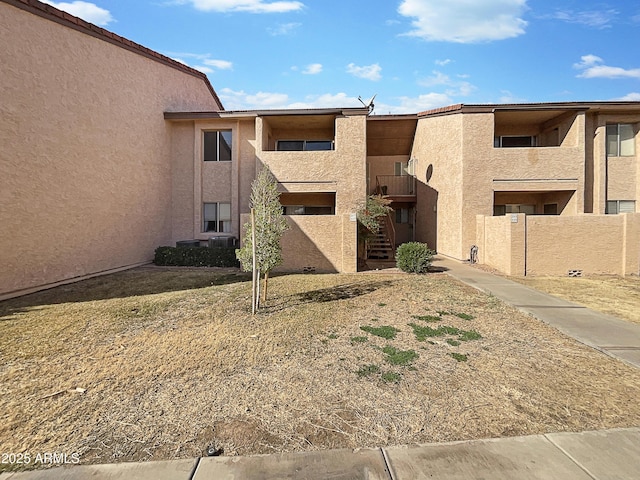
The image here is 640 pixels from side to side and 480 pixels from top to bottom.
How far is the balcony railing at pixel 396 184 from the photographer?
20641 millimetres

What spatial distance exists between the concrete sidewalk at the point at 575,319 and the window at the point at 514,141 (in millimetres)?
9863

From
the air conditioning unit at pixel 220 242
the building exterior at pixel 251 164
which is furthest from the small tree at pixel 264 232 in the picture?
the air conditioning unit at pixel 220 242

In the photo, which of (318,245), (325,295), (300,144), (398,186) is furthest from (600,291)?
(300,144)

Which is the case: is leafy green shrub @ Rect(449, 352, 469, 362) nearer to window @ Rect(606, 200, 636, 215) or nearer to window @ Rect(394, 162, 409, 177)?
window @ Rect(606, 200, 636, 215)

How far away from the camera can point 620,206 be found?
15.6 meters

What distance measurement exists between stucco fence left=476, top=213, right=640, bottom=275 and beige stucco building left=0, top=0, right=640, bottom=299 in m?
0.05

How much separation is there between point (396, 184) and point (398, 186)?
19 centimetres

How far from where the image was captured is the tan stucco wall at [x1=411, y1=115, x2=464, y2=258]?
1566cm

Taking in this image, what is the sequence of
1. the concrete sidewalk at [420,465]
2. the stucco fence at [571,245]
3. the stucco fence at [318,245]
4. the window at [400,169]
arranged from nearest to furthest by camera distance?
the concrete sidewalk at [420,465], the stucco fence at [571,245], the stucco fence at [318,245], the window at [400,169]

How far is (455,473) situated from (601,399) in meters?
2.33

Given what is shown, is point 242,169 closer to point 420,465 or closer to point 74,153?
point 74,153

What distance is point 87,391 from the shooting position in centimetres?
388

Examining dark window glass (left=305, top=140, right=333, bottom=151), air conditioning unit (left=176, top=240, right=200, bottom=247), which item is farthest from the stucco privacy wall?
dark window glass (left=305, top=140, right=333, bottom=151)

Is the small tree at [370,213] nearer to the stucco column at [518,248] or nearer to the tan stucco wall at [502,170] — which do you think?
the tan stucco wall at [502,170]
